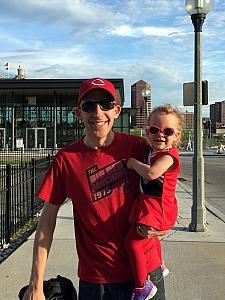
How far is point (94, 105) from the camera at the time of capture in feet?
8.23

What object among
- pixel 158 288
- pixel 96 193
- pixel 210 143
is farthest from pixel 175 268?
pixel 210 143

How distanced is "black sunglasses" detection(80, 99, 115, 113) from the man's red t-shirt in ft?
0.70

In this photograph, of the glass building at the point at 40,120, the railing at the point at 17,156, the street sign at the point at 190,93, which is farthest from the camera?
the glass building at the point at 40,120

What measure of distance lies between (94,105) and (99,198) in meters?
0.52

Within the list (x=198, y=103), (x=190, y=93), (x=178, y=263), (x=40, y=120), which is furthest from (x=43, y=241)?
(x=40, y=120)

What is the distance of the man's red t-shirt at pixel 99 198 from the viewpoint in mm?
2434

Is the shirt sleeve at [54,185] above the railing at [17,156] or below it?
above

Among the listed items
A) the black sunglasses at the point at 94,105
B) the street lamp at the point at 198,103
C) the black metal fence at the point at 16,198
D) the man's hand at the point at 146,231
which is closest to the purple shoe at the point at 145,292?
the man's hand at the point at 146,231

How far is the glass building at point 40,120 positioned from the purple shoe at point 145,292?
41644 mm

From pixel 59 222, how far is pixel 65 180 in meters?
5.87

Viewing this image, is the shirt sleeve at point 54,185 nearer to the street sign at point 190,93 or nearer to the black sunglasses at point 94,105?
the black sunglasses at point 94,105

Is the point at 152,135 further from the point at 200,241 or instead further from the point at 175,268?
the point at 200,241

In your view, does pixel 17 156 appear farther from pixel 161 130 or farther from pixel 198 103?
pixel 161 130

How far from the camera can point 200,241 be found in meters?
6.86
